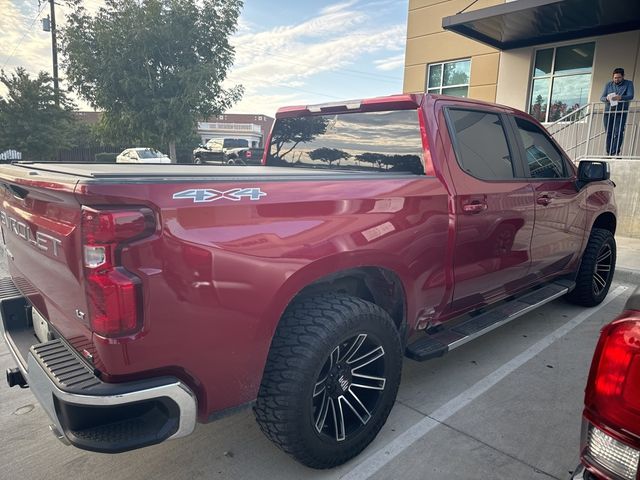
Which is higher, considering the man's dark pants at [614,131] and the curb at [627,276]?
the man's dark pants at [614,131]

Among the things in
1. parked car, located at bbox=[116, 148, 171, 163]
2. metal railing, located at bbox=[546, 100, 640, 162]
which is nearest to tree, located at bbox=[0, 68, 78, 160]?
parked car, located at bbox=[116, 148, 171, 163]

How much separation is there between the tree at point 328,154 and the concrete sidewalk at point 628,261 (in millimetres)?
4716

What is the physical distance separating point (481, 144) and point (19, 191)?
2929mm

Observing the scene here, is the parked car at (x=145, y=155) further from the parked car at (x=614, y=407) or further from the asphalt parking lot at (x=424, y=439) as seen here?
the parked car at (x=614, y=407)

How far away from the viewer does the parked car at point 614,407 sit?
4.44ft

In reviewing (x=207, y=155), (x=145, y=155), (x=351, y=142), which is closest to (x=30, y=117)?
(x=145, y=155)

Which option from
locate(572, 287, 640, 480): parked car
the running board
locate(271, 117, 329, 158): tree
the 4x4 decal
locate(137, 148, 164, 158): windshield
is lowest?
the running board

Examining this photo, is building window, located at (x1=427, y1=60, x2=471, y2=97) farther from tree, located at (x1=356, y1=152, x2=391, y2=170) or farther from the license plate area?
the license plate area

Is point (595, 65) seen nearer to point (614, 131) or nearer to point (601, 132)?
point (601, 132)

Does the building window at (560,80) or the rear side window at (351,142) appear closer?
the rear side window at (351,142)

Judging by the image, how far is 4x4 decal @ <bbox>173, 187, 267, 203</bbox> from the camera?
181cm

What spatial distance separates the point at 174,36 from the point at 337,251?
63.0 ft

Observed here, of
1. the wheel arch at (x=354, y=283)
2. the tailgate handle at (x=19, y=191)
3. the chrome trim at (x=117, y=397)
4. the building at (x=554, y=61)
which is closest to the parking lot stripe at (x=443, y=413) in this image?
the wheel arch at (x=354, y=283)

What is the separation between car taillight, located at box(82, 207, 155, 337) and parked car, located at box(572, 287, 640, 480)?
1.60 m
